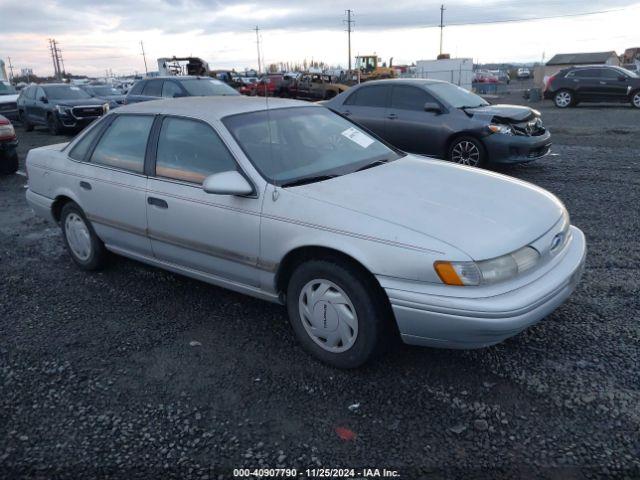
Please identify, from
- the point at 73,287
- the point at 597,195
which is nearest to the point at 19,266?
the point at 73,287

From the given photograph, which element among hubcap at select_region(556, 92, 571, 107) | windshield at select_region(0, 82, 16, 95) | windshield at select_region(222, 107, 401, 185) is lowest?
hubcap at select_region(556, 92, 571, 107)

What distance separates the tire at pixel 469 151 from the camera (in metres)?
8.06

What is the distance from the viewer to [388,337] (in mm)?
3047

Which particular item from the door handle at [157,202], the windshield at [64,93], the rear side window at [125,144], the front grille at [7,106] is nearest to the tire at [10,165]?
the rear side window at [125,144]

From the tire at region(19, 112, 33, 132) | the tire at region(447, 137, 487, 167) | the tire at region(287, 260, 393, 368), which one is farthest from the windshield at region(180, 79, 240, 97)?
the tire at region(287, 260, 393, 368)

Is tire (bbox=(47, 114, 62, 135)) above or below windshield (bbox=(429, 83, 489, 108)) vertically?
below

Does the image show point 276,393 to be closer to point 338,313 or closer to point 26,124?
point 338,313

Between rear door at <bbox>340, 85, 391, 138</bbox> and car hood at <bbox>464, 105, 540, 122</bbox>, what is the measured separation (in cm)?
139

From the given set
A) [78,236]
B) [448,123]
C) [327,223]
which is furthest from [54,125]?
[327,223]

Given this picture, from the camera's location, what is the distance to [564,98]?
2044 cm

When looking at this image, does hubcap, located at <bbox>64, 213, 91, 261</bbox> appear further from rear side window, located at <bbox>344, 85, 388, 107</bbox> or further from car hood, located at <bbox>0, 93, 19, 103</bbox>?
car hood, located at <bbox>0, 93, 19, 103</bbox>

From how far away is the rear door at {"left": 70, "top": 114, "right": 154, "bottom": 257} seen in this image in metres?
4.04

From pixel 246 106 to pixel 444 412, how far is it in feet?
8.21

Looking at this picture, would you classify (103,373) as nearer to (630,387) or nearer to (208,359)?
(208,359)
